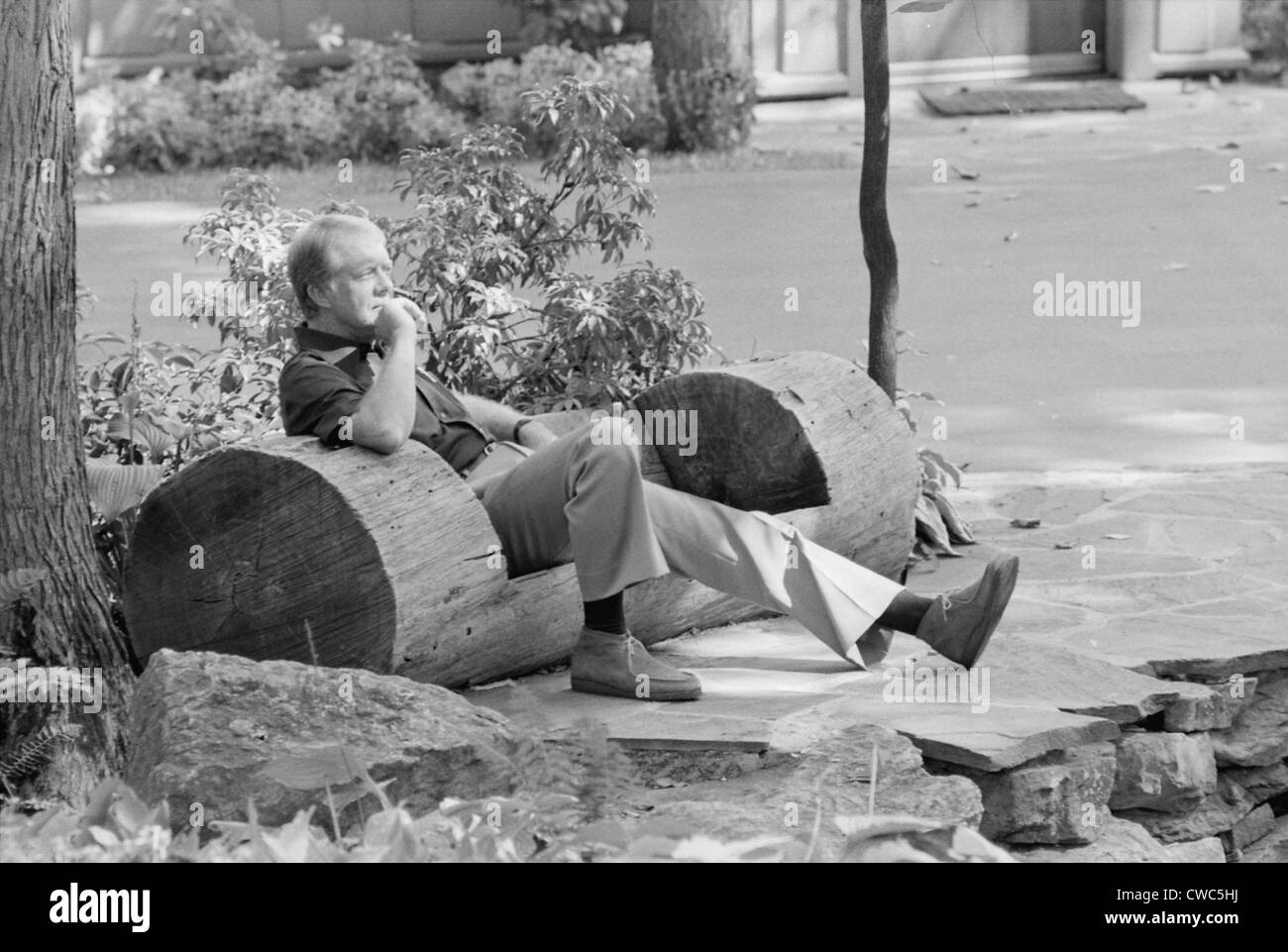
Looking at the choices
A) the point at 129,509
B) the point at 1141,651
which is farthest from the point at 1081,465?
the point at 129,509

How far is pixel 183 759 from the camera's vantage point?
12.1 ft

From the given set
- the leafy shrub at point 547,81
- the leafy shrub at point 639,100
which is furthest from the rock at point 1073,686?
the leafy shrub at point 547,81

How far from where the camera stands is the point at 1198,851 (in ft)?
→ 15.4

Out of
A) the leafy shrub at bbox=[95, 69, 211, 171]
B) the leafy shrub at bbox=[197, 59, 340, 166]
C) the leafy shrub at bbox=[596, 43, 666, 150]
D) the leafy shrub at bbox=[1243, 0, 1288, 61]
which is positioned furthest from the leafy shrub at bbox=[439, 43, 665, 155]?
the leafy shrub at bbox=[1243, 0, 1288, 61]

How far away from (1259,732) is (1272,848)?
33 centimetres

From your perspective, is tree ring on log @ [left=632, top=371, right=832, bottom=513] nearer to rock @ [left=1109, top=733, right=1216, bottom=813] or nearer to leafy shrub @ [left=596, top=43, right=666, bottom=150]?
rock @ [left=1109, top=733, right=1216, bottom=813]

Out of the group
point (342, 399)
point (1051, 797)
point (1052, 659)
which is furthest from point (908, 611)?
point (342, 399)

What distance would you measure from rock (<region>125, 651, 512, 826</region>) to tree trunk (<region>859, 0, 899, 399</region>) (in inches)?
108

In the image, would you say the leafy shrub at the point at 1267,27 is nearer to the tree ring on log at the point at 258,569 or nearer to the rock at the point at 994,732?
the rock at the point at 994,732

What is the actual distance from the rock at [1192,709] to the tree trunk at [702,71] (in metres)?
10.4

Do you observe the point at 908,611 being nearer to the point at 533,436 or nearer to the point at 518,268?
the point at 533,436

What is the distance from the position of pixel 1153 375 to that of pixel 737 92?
6690 millimetres

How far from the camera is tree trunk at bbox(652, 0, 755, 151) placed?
48.3 feet
